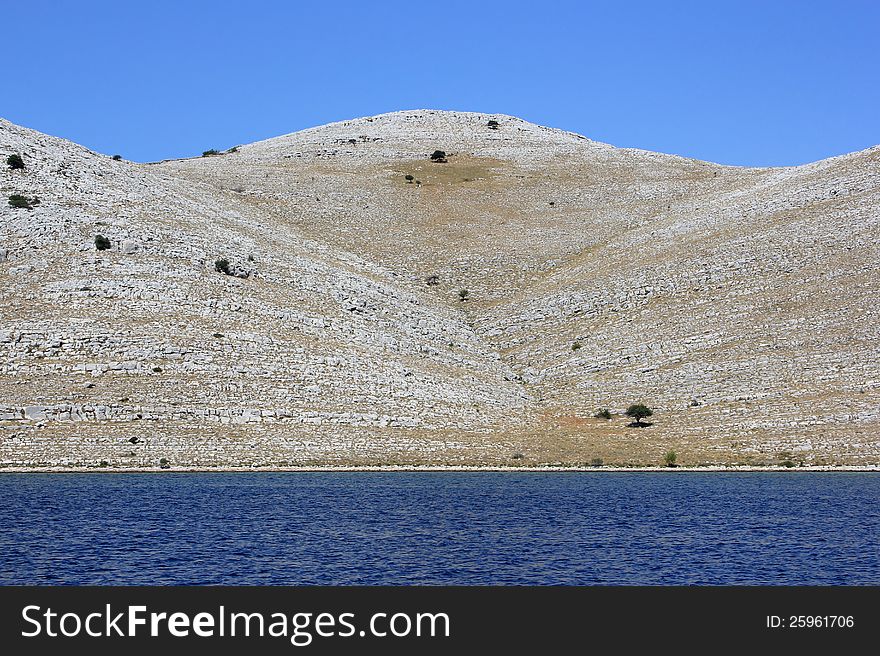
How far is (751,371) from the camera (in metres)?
76.1

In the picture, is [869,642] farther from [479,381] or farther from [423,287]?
[423,287]

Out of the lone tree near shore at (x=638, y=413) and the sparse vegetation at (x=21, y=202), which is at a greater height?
the sparse vegetation at (x=21, y=202)

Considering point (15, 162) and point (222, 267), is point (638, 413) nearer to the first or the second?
point (222, 267)

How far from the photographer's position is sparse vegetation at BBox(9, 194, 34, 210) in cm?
8831

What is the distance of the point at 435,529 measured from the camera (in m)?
42.0

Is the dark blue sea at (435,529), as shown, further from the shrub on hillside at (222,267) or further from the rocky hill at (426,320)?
the shrub on hillside at (222,267)

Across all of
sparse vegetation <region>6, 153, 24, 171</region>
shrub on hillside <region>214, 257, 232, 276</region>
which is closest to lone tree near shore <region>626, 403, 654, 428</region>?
shrub on hillside <region>214, 257, 232, 276</region>

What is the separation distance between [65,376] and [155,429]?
789cm

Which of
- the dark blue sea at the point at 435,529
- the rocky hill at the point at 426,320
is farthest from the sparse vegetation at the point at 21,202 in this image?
the dark blue sea at the point at 435,529

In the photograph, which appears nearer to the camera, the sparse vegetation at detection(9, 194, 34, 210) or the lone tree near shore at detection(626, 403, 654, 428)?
the lone tree near shore at detection(626, 403, 654, 428)

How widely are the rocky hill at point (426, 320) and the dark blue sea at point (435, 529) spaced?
23.4 feet

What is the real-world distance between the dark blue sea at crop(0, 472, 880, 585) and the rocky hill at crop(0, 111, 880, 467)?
7.14 m

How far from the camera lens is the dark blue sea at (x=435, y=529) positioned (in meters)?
33.0

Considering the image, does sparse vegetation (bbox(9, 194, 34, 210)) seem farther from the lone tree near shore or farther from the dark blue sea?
the lone tree near shore
